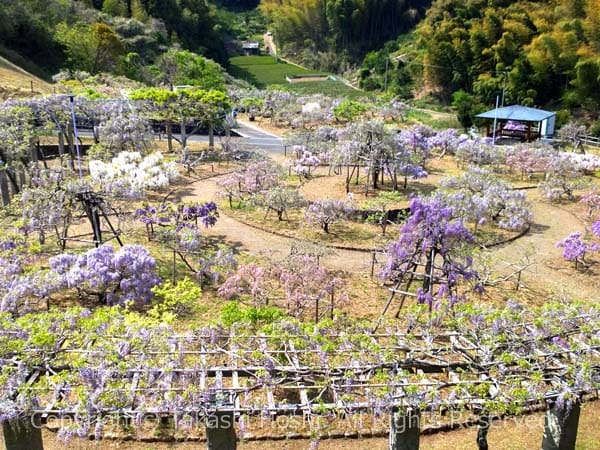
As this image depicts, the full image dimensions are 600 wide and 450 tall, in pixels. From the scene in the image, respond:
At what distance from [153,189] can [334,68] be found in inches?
2038

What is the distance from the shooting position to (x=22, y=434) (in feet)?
22.5

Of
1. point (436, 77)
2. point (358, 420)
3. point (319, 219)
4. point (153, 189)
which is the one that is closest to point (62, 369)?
point (358, 420)

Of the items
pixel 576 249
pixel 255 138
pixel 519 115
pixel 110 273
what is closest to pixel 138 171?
pixel 110 273

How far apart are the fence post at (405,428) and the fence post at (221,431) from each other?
1.88 metres

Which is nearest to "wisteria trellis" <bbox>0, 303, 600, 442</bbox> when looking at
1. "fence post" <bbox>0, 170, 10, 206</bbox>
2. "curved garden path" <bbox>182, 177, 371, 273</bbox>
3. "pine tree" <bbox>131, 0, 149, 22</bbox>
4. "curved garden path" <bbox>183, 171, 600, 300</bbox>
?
"curved garden path" <bbox>183, 171, 600, 300</bbox>

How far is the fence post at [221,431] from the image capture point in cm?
671

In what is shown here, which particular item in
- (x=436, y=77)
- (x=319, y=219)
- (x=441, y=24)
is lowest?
(x=319, y=219)

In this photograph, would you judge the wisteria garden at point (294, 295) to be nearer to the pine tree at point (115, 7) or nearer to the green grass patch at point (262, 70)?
the pine tree at point (115, 7)

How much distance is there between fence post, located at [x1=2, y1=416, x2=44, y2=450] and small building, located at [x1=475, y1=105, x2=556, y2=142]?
26916mm

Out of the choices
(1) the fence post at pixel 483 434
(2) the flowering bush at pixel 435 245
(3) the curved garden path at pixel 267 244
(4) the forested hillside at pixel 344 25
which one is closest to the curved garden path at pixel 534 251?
(3) the curved garden path at pixel 267 244

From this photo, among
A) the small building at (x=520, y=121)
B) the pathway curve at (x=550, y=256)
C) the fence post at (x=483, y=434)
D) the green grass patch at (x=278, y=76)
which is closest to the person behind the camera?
the fence post at (x=483, y=434)

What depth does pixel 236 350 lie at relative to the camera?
7.62 meters

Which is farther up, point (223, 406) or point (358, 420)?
point (223, 406)

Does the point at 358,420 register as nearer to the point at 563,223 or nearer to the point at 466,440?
the point at 466,440
